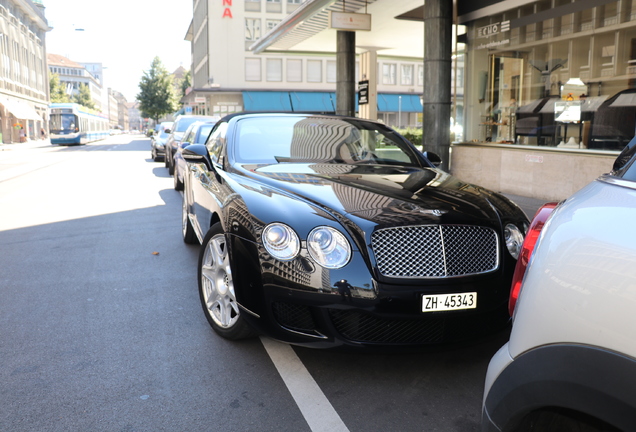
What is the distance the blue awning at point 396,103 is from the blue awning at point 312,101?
4.97m

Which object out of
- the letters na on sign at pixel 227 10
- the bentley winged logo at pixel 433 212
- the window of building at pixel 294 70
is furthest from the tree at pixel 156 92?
the bentley winged logo at pixel 433 212

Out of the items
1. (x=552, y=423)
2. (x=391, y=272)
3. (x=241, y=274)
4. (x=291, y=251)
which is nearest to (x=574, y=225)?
(x=552, y=423)

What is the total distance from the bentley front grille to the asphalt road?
473mm

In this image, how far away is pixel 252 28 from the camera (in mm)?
55094

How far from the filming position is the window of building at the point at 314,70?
182ft

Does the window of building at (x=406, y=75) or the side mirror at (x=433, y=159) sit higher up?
the window of building at (x=406, y=75)

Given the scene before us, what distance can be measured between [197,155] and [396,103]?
54.5 meters

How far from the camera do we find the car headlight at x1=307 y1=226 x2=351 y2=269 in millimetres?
3139

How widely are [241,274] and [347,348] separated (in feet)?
2.37

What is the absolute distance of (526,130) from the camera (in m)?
12.0

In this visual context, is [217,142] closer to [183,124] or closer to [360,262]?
[360,262]

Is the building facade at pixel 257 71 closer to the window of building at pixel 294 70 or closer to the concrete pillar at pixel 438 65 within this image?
the window of building at pixel 294 70

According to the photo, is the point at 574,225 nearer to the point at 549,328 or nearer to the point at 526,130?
the point at 549,328

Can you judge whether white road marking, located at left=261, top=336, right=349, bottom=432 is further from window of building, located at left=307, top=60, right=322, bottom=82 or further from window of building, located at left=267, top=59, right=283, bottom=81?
window of building, located at left=307, top=60, right=322, bottom=82
